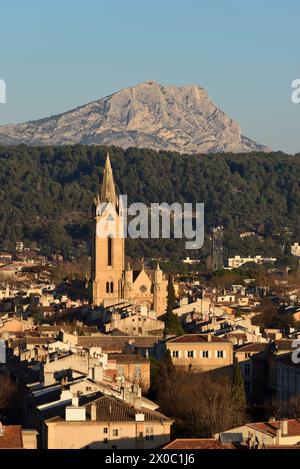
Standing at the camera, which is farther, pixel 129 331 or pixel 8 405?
pixel 129 331

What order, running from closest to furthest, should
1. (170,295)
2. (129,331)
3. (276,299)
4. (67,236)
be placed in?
(129,331) → (170,295) → (276,299) → (67,236)

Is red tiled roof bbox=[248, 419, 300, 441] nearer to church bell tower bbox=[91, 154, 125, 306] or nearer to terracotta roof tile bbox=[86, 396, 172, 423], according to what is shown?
terracotta roof tile bbox=[86, 396, 172, 423]

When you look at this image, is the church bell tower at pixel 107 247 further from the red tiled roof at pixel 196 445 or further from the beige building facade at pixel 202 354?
the red tiled roof at pixel 196 445

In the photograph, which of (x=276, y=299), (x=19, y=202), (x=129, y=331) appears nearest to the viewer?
(x=129, y=331)

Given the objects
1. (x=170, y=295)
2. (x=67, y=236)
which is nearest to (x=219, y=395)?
(x=170, y=295)

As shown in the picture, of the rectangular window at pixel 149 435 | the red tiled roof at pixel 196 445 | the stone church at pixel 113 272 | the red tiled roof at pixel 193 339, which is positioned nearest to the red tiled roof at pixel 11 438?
the rectangular window at pixel 149 435

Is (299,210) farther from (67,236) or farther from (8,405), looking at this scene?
(8,405)

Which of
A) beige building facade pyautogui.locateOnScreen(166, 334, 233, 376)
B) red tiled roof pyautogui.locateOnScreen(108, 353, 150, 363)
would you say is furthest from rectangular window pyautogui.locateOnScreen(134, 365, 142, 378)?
beige building facade pyautogui.locateOnScreen(166, 334, 233, 376)
